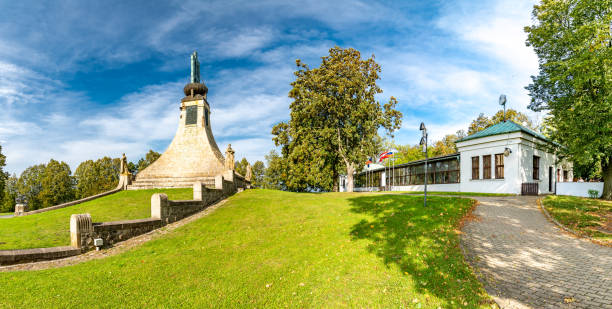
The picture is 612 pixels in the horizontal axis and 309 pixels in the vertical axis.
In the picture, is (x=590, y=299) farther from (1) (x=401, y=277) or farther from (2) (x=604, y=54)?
(2) (x=604, y=54)

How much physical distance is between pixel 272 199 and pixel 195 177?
12.9 meters

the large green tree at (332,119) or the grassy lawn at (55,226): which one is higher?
the large green tree at (332,119)

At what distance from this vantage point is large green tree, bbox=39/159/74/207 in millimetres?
51562

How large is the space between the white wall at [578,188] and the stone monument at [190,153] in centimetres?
3291

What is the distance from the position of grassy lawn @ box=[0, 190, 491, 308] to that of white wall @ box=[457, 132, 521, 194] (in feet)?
44.6

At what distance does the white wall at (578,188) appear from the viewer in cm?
2334

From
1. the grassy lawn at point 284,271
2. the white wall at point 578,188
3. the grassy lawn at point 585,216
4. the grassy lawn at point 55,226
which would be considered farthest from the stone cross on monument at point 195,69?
the white wall at point 578,188

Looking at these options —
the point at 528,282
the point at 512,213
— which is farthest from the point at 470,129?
the point at 528,282

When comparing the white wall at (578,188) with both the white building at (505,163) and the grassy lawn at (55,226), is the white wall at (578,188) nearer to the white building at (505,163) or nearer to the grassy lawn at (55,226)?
the white building at (505,163)

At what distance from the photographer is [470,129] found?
48.1 meters

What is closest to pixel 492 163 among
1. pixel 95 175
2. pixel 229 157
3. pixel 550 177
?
pixel 550 177

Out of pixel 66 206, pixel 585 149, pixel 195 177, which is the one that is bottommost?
pixel 66 206

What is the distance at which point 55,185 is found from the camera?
5300 cm

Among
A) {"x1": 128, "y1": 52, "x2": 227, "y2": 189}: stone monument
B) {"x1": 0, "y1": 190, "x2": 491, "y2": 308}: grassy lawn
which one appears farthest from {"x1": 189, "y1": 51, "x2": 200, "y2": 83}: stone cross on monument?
{"x1": 0, "y1": 190, "x2": 491, "y2": 308}: grassy lawn
